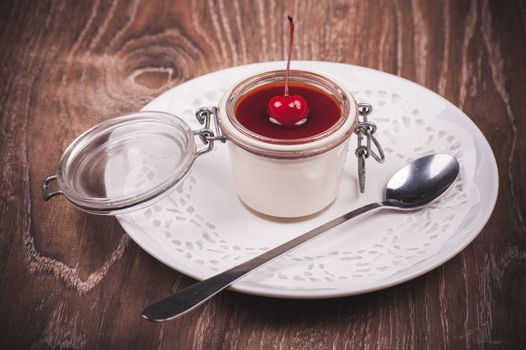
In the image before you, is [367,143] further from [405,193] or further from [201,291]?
[201,291]

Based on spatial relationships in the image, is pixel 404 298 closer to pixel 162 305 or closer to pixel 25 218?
pixel 162 305

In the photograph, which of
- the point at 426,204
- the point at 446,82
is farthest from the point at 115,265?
the point at 446,82

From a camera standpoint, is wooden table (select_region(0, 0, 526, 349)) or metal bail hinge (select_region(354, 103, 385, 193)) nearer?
wooden table (select_region(0, 0, 526, 349))

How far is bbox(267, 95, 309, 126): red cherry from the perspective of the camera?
4.35 feet

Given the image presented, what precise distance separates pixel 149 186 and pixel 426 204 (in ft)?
2.20

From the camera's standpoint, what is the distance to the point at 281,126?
1.35 metres

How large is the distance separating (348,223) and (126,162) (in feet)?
1.92

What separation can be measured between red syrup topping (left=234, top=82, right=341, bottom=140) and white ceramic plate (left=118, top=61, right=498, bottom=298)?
0.80 feet

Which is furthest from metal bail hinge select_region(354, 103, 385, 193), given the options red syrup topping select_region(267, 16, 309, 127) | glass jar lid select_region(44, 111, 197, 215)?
glass jar lid select_region(44, 111, 197, 215)

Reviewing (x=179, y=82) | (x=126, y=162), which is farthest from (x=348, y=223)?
(x=179, y=82)

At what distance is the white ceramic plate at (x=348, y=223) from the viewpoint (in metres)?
1.23

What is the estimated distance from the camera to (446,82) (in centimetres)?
196

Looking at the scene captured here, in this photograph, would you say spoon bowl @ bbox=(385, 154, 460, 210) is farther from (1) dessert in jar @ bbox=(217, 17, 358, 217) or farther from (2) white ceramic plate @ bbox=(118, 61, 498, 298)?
(1) dessert in jar @ bbox=(217, 17, 358, 217)

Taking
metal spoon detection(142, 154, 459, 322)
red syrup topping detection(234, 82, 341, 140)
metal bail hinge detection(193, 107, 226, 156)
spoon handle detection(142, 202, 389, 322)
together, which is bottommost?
spoon handle detection(142, 202, 389, 322)
